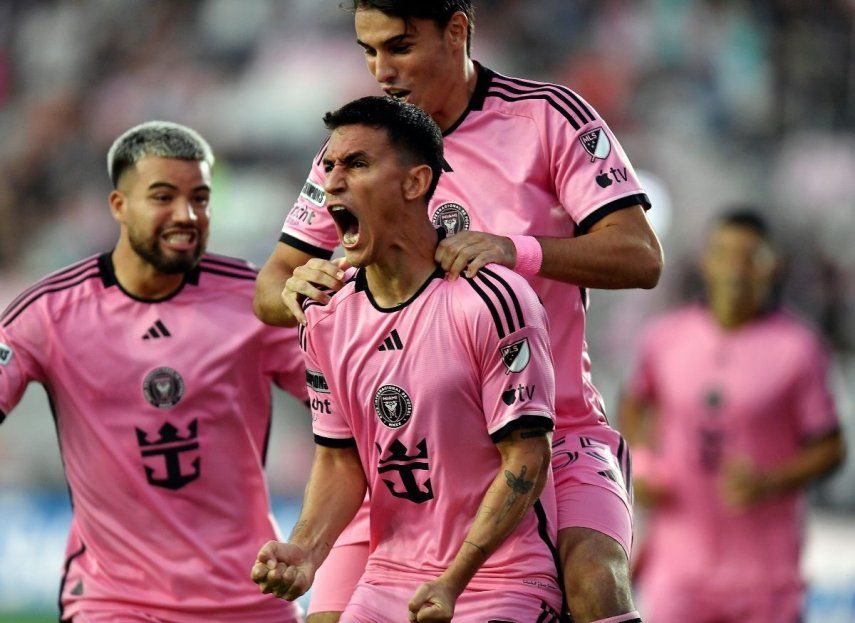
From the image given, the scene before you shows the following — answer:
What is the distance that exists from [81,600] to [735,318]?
4.29 meters

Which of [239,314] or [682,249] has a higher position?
[682,249]

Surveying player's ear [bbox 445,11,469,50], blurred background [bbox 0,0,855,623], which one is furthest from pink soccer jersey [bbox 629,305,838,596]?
player's ear [bbox 445,11,469,50]

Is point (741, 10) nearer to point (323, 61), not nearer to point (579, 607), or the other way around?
point (323, 61)

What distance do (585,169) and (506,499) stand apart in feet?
3.89

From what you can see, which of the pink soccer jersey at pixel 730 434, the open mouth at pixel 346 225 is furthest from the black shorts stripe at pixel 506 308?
the pink soccer jersey at pixel 730 434

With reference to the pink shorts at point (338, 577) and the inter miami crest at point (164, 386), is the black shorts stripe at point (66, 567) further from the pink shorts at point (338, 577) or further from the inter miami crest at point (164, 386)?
the pink shorts at point (338, 577)

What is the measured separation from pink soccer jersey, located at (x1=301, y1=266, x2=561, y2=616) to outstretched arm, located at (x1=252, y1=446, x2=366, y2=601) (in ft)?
0.28

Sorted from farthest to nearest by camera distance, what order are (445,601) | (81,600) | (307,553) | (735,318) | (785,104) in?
(785,104) < (735,318) < (81,600) < (307,553) < (445,601)

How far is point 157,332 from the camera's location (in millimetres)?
5855

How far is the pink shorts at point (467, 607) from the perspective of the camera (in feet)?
14.1

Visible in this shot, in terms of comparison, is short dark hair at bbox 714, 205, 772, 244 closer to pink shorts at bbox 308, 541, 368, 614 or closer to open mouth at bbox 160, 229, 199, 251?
open mouth at bbox 160, 229, 199, 251

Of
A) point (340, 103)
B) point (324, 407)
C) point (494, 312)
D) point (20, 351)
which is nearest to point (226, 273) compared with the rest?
point (20, 351)

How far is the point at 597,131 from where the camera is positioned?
4.92m

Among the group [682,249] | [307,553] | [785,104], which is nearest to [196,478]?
[307,553]
